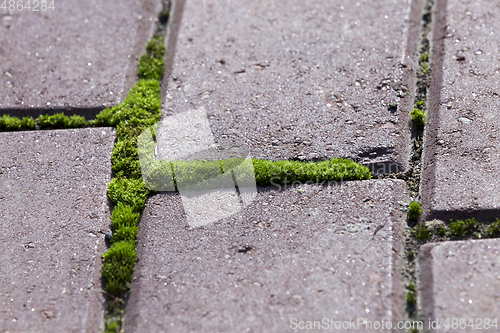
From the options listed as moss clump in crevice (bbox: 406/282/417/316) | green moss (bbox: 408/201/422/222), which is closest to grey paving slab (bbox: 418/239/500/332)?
moss clump in crevice (bbox: 406/282/417/316)

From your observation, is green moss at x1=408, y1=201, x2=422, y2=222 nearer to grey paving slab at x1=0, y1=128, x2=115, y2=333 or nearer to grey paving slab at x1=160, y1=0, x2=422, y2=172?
grey paving slab at x1=160, y1=0, x2=422, y2=172

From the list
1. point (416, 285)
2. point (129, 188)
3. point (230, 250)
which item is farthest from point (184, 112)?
point (416, 285)

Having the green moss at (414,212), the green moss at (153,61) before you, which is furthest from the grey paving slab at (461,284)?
the green moss at (153,61)

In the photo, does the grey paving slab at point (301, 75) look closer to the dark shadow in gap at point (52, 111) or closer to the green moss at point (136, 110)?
the green moss at point (136, 110)

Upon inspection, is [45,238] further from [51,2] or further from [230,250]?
[51,2]

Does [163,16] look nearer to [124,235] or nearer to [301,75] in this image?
[301,75]
